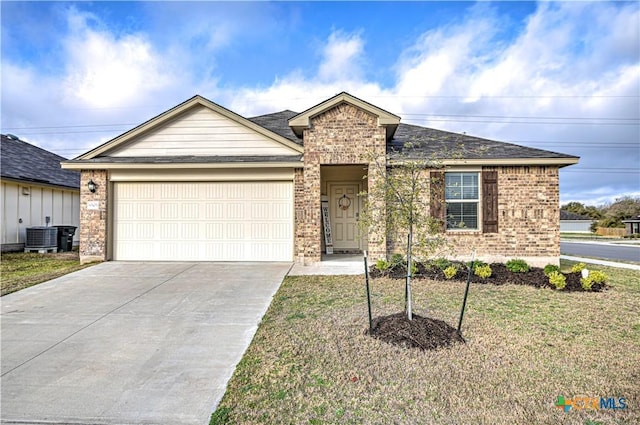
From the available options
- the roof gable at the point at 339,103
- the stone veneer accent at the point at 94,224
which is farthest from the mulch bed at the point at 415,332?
the stone veneer accent at the point at 94,224

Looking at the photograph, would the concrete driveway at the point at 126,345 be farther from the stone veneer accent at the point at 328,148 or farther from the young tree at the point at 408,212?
the young tree at the point at 408,212

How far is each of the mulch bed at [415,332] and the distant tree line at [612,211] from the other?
45594 millimetres

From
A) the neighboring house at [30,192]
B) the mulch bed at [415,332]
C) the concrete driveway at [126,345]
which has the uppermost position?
the neighboring house at [30,192]

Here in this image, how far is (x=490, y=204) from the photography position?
9.21 m

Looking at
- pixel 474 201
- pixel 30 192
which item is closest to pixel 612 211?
pixel 474 201

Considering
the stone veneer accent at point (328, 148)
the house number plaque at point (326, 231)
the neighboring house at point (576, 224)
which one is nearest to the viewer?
the stone veneer accent at point (328, 148)

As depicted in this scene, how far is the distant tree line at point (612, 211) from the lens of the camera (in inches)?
1534

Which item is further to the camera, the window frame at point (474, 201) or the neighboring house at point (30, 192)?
the neighboring house at point (30, 192)

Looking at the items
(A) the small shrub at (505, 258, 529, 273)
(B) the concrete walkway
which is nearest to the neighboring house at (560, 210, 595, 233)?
(A) the small shrub at (505, 258, 529, 273)

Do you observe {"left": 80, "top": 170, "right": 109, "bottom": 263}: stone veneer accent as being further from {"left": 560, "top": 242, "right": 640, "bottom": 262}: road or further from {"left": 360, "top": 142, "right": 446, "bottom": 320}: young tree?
{"left": 560, "top": 242, "right": 640, "bottom": 262}: road

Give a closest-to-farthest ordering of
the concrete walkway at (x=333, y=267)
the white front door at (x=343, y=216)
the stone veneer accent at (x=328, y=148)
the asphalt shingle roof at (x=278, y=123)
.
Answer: the concrete walkway at (x=333, y=267) → the stone veneer accent at (x=328, y=148) → the asphalt shingle roof at (x=278, y=123) → the white front door at (x=343, y=216)

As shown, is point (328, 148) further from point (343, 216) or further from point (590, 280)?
point (590, 280)

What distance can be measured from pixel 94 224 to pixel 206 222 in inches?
121

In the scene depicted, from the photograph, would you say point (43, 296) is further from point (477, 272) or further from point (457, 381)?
point (477, 272)
